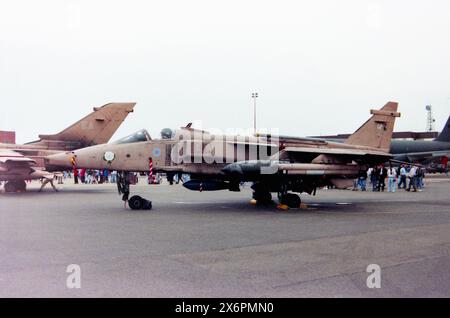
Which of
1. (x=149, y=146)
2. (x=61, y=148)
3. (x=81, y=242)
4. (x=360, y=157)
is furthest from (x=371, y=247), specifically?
(x=61, y=148)

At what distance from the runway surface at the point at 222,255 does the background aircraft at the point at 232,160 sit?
7.37 feet

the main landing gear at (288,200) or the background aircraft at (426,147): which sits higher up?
the background aircraft at (426,147)

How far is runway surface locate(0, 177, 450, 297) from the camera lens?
520 centimetres

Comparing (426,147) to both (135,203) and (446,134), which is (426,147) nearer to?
(446,134)

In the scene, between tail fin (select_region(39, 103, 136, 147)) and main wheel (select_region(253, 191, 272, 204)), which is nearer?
main wheel (select_region(253, 191, 272, 204))

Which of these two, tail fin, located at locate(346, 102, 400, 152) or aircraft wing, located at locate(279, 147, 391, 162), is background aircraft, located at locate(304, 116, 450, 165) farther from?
aircraft wing, located at locate(279, 147, 391, 162)

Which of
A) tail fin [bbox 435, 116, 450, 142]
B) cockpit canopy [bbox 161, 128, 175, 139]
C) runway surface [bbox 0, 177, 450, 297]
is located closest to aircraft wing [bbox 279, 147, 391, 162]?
runway surface [bbox 0, 177, 450, 297]

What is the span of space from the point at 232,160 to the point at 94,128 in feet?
39.4

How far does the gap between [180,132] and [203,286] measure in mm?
10193

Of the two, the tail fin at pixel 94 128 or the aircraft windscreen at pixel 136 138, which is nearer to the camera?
the aircraft windscreen at pixel 136 138

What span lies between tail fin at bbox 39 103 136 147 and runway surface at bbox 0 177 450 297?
40.2ft

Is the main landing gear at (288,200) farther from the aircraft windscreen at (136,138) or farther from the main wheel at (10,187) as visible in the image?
the main wheel at (10,187)

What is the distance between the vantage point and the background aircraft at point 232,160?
14.4 m

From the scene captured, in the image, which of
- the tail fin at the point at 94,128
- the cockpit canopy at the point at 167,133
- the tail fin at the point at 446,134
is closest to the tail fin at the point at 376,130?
the cockpit canopy at the point at 167,133
